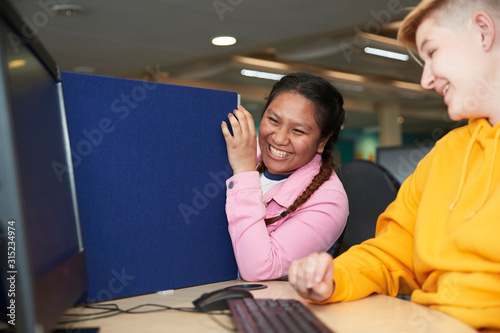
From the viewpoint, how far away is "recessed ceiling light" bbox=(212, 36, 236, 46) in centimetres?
486

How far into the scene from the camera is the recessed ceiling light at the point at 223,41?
4856mm

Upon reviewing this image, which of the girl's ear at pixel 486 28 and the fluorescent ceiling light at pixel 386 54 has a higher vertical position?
the fluorescent ceiling light at pixel 386 54

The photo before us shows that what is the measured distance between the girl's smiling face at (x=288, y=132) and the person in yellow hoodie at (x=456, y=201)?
46cm

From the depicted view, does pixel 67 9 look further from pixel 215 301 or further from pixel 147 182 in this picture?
pixel 215 301

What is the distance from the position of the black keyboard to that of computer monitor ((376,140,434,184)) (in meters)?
2.65

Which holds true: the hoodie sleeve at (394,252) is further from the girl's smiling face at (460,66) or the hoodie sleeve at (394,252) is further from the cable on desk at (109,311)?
the cable on desk at (109,311)

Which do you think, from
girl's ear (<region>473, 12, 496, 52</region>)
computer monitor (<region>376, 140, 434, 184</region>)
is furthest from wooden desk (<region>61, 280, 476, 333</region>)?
computer monitor (<region>376, 140, 434, 184</region>)

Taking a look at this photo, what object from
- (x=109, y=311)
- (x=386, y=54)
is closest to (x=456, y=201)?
(x=109, y=311)

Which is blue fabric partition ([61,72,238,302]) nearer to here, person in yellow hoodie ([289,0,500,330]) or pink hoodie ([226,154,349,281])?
pink hoodie ([226,154,349,281])

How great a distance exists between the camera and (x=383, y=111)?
10.1 m

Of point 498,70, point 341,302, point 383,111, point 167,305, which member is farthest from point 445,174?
point 383,111

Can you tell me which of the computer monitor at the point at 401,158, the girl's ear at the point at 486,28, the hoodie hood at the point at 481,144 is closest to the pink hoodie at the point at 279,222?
the hoodie hood at the point at 481,144

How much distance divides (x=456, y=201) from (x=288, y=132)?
62 cm

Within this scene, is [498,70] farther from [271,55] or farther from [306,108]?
[271,55]
